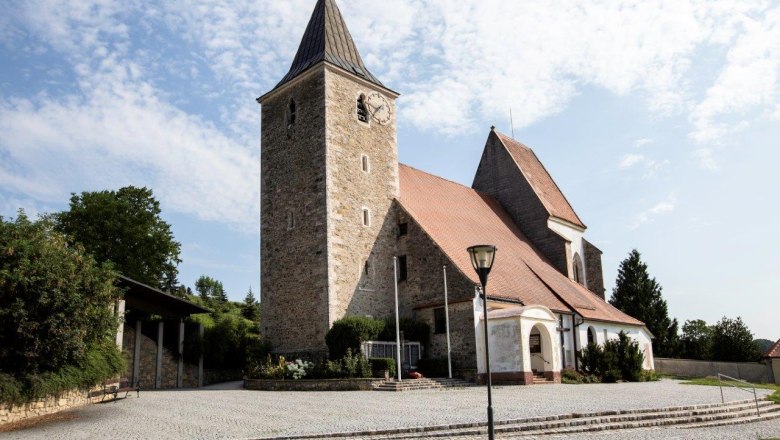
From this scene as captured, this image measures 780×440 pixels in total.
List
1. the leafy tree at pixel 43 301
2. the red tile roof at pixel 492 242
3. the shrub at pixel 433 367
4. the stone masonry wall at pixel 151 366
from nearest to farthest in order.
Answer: the leafy tree at pixel 43 301, the shrub at pixel 433 367, the stone masonry wall at pixel 151 366, the red tile roof at pixel 492 242

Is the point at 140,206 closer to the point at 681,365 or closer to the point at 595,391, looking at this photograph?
the point at 595,391

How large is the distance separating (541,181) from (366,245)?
1561 cm

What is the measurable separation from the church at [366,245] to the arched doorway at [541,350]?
0.05 metres

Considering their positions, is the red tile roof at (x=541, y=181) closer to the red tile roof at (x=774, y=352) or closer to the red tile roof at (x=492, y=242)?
the red tile roof at (x=492, y=242)

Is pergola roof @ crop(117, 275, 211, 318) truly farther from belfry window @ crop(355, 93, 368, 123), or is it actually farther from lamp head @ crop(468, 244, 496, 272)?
lamp head @ crop(468, 244, 496, 272)

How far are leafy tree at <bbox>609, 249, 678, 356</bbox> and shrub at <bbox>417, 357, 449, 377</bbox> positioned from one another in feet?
73.9

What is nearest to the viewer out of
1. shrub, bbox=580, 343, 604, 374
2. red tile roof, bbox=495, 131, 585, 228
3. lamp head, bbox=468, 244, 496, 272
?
lamp head, bbox=468, 244, 496, 272

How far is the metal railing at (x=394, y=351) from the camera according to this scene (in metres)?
22.4

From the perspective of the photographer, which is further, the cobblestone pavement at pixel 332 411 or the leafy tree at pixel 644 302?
the leafy tree at pixel 644 302

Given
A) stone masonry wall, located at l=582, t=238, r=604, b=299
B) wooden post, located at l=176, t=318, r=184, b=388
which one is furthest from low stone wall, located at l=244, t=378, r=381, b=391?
stone masonry wall, located at l=582, t=238, r=604, b=299

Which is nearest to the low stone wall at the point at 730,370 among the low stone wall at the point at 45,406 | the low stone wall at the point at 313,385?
the low stone wall at the point at 313,385

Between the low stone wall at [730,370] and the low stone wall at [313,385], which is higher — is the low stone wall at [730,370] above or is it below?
below

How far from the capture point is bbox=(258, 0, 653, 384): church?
77.2 feet

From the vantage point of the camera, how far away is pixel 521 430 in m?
11.7
